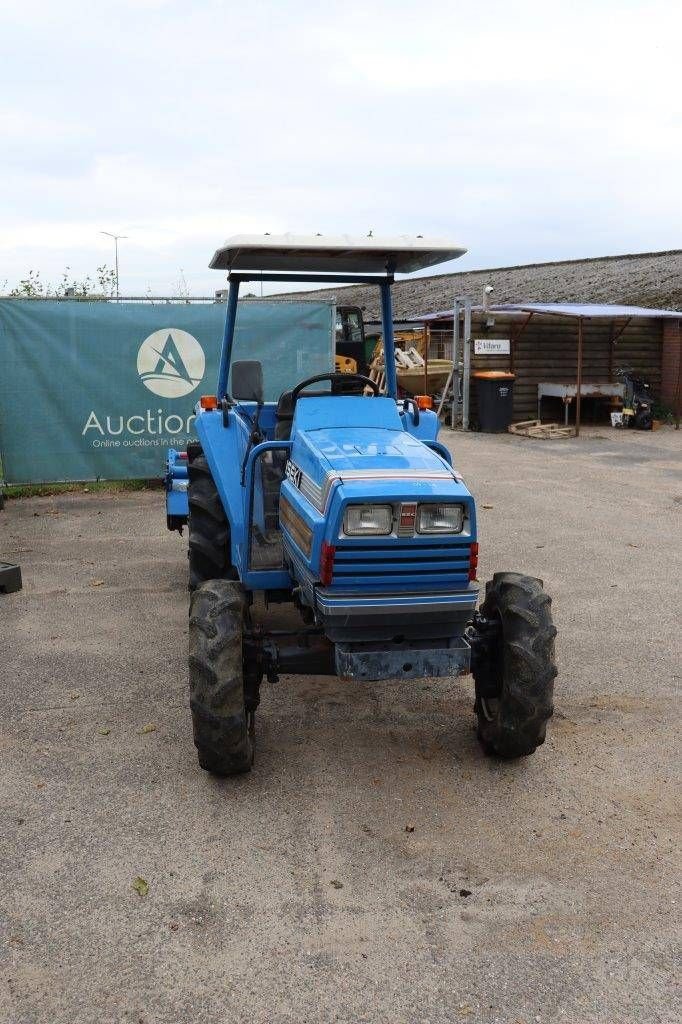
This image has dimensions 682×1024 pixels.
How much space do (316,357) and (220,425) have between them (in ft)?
17.1

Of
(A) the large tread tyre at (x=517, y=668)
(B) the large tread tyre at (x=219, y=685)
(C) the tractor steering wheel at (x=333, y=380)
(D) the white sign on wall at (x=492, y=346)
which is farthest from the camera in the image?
(D) the white sign on wall at (x=492, y=346)

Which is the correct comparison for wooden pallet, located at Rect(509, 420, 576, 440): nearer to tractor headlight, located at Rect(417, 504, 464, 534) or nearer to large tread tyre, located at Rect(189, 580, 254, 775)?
tractor headlight, located at Rect(417, 504, 464, 534)

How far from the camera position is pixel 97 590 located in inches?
257

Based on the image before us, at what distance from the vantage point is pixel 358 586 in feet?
11.4

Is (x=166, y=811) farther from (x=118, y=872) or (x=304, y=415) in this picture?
(x=304, y=415)

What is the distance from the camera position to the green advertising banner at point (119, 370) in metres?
9.48

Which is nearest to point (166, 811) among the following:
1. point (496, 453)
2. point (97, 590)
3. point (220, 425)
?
point (220, 425)

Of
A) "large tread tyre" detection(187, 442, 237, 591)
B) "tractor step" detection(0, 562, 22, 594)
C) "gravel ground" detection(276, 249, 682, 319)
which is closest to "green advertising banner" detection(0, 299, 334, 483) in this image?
"tractor step" detection(0, 562, 22, 594)

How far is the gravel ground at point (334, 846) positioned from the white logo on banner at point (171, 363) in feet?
14.9

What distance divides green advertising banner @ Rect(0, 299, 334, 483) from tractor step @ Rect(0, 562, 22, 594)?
343 cm

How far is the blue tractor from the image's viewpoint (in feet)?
11.3

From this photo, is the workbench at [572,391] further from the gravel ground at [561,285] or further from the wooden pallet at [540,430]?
the gravel ground at [561,285]

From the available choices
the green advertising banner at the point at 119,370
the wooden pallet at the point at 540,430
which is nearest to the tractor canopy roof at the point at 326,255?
the green advertising banner at the point at 119,370

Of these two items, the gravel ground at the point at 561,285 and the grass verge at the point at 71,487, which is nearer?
the grass verge at the point at 71,487
